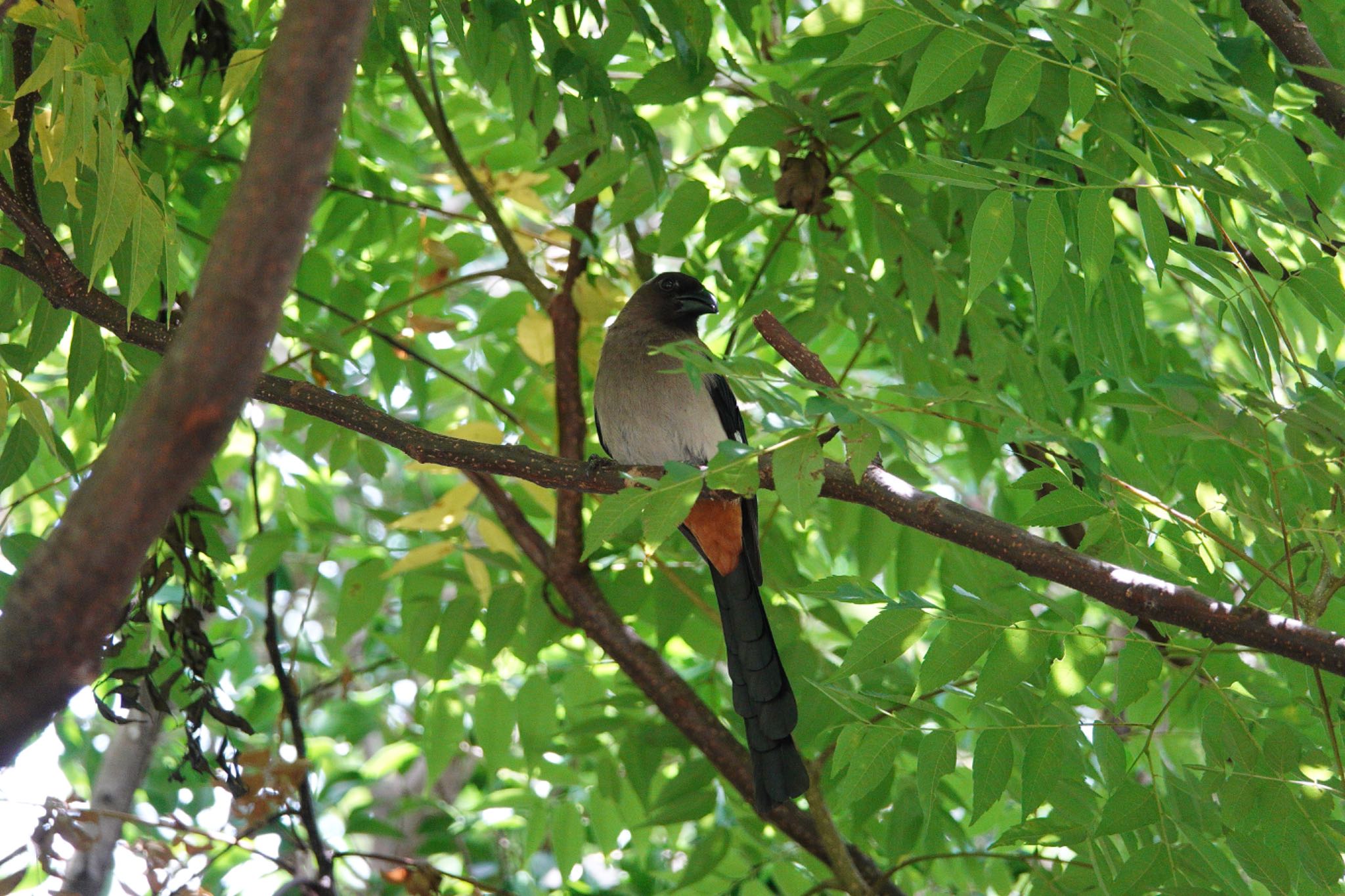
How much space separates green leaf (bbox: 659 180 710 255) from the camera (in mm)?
3631

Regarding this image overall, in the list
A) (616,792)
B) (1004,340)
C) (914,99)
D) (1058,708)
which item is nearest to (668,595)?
(616,792)

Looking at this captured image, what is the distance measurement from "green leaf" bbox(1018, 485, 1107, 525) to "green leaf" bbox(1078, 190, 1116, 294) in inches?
17.3

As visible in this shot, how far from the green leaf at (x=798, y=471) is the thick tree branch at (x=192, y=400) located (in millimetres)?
1218

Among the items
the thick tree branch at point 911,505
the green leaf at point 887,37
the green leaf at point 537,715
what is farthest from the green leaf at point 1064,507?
the green leaf at point 537,715

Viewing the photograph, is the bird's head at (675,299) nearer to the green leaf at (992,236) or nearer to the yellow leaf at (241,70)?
the yellow leaf at (241,70)

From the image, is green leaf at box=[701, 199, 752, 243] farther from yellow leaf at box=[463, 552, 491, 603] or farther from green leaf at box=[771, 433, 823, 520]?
green leaf at box=[771, 433, 823, 520]

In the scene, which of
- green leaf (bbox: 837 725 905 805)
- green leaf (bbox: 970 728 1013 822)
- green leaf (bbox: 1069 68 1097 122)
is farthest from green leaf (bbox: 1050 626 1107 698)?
green leaf (bbox: 1069 68 1097 122)

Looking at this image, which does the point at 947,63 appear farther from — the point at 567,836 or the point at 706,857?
the point at 567,836

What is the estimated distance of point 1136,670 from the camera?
2416 millimetres

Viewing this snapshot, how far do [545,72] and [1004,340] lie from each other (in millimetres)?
1684

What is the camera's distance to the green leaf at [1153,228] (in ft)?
7.30

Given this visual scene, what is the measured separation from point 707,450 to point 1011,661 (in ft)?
8.50

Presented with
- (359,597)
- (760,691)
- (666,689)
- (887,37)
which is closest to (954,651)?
(760,691)

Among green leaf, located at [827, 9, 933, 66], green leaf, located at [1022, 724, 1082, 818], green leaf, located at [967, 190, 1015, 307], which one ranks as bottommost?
green leaf, located at [1022, 724, 1082, 818]
